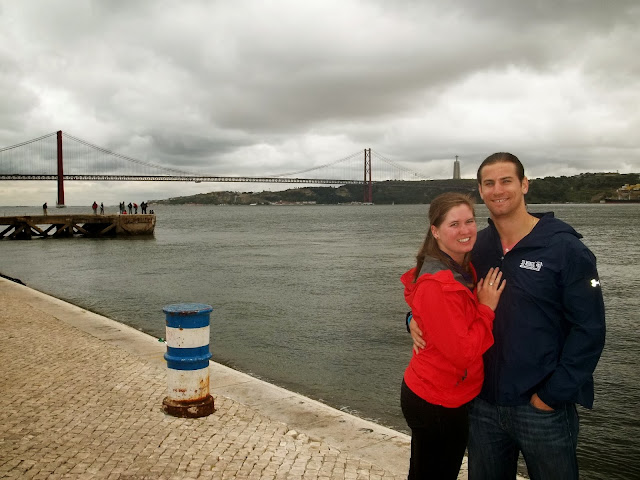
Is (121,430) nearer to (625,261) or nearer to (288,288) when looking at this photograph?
(288,288)

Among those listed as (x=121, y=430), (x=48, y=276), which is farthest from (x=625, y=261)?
(x=121, y=430)

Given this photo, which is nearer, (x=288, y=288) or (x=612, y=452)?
(x=612, y=452)

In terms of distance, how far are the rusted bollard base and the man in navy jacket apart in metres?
3.34

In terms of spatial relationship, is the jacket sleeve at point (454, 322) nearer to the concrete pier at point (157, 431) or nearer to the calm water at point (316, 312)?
the concrete pier at point (157, 431)

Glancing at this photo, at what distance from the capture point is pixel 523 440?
8.87ft

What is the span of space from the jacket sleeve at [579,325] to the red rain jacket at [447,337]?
34cm

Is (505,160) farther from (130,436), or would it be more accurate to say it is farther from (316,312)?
(316,312)

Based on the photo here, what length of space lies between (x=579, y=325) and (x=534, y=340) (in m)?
0.22

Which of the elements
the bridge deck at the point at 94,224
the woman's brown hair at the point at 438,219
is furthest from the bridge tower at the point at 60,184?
the woman's brown hair at the point at 438,219

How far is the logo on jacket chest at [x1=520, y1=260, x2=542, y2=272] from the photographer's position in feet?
8.61

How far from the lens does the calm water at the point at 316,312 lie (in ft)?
25.8

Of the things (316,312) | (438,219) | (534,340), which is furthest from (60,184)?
(534,340)

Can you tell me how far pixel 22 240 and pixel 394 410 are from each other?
4789cm

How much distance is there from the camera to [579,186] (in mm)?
178500
